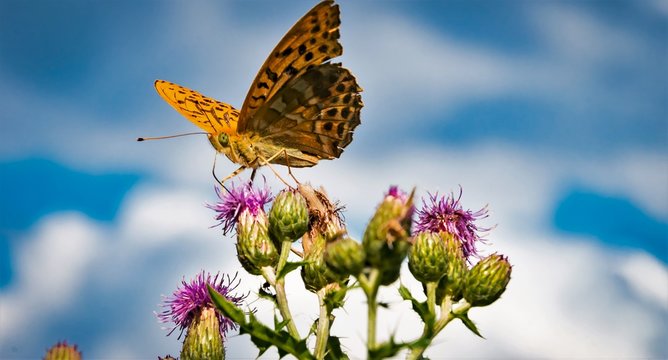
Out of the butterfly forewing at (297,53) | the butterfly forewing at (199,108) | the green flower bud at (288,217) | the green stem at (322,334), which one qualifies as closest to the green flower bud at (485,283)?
the green stem at (322,334)

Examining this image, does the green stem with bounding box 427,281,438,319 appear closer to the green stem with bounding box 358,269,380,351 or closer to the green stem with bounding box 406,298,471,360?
the green stem with bounding box 406,298,471,360

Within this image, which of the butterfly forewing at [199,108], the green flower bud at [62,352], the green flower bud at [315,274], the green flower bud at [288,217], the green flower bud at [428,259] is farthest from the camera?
the butterfly forewing at [199,108]

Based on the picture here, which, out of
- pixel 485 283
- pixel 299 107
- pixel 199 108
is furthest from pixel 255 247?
pixel 199 108

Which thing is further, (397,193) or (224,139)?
(224,139)

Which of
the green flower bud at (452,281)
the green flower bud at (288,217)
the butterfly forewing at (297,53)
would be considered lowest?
the green flower bud at (452,281)

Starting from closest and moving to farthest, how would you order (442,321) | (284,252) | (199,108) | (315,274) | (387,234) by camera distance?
1. (387,234)
2. (442,321)
3. (315,274)
4. (284,252)
5. (199,108)

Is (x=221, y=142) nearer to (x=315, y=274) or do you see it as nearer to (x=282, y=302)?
(x=315, y=274)

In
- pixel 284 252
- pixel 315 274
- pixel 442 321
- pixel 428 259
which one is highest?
pixel 284 252

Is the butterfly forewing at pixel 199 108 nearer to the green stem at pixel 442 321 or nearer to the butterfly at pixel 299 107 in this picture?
the butterfly at pixel 299 107
